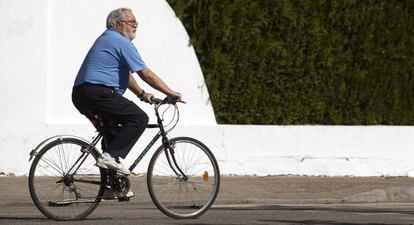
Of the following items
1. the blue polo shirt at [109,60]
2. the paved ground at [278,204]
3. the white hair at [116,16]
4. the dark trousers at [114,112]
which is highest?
the white hair at [116,16]

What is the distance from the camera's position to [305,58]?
16.2 m

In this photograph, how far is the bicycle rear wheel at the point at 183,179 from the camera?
32.4 ft

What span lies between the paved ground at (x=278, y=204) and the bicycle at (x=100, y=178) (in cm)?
14

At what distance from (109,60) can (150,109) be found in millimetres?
5779

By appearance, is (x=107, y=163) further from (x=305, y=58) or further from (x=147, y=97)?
(x=305, y=58)

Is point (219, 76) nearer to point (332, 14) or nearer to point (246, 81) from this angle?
point (246, 81)

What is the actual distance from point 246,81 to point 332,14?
1.53 meters

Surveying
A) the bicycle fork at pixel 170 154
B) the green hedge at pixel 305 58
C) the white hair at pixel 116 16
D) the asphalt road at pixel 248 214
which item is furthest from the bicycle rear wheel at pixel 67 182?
the green hedge at pixel 305 58

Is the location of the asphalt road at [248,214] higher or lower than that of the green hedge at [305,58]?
lower

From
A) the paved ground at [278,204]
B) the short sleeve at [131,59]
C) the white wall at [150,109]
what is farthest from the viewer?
the white wall at [150,109]

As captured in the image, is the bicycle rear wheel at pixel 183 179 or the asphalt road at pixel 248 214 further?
the bicycle rear wheel at pixel 183 179

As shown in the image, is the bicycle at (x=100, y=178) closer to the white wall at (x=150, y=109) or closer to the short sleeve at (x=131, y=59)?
the short sleeve at (x=131, y=59)

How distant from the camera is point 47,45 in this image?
14805 mm

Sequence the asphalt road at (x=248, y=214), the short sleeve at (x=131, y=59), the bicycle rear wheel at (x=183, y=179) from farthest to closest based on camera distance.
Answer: the bicycle rear wheel at (x=183, y=179) → the asphalt road at (x=248, y=214) → the short sleeve at (x=131, y=59)
